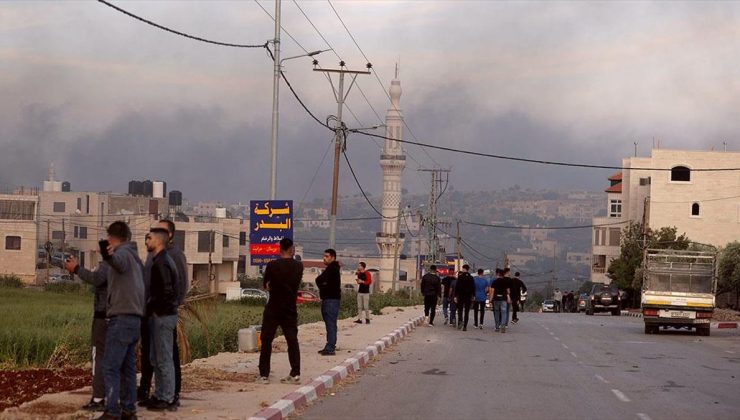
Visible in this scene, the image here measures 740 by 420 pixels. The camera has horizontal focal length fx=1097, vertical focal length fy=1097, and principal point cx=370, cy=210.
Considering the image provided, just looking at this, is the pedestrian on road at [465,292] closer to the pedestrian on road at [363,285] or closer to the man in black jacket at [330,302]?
the pedestrian on road at [363,285]

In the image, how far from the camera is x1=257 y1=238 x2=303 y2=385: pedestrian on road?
623 inches

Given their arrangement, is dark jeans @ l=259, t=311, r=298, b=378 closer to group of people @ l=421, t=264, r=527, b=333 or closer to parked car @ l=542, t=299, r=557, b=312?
group of people @ l=421, t=264, r=527, b=333

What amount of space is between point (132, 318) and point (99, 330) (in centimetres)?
105

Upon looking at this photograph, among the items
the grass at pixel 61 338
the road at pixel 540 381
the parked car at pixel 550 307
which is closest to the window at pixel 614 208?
the parked car at pixel 550 307

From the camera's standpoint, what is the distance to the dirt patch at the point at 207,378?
48.0ft

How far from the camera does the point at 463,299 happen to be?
3300cm

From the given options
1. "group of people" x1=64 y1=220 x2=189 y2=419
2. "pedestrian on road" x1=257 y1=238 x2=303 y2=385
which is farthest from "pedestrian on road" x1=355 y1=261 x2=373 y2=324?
"group of people" x1=64 y1=220 x2=189 y2=419

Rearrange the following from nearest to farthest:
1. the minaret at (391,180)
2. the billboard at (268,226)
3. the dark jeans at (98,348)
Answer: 1. the dark jeans at (98,348)
2. the billboard at (268,226)
3. the minaret at (391,180)

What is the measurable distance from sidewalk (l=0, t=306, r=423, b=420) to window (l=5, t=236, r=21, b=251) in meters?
72.3

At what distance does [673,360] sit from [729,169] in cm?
6893

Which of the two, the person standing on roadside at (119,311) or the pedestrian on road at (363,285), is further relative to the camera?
the pedestrian on road at (363,285)

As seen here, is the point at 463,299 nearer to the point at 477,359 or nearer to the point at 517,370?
the point at 477,359

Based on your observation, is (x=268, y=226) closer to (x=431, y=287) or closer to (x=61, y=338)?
(x=431, y=287)

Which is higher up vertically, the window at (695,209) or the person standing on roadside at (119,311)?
the window at (695,209)
